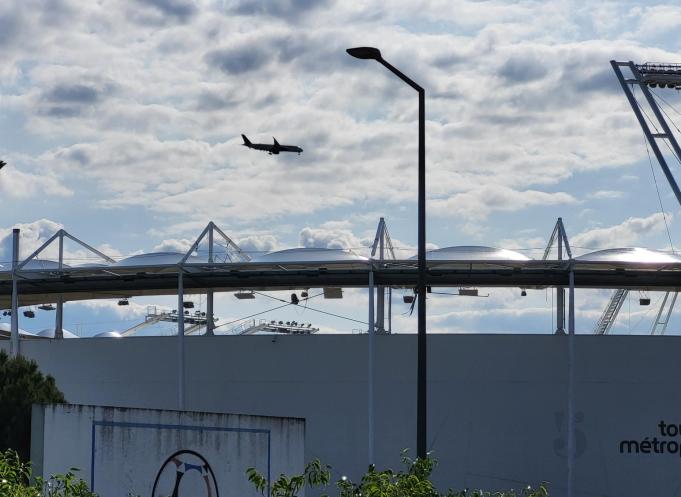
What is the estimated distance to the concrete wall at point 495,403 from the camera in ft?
141

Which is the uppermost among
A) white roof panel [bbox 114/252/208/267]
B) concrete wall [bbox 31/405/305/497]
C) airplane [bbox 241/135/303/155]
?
airplane [bbox 241/135/303/155]

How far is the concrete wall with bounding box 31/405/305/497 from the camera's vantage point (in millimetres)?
17391

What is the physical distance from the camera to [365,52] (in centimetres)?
2070

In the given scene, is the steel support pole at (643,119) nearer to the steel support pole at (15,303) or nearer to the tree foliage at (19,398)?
the steel support pole at (15,303)

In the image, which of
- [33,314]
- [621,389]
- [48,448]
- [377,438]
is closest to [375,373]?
[377,438]

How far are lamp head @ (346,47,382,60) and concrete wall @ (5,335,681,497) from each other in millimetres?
23989

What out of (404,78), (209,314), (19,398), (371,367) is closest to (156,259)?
(209,314)

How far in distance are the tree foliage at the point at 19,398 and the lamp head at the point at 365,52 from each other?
1361 centimetres

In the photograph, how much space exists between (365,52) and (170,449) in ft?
25.2

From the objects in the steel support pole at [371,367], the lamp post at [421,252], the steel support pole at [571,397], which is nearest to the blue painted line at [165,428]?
the lamp post at [421,252]

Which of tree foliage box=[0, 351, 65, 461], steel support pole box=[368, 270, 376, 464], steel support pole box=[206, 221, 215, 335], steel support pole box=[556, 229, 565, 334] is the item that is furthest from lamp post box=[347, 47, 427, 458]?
steel support pole box=[556, 229, 565, 334]

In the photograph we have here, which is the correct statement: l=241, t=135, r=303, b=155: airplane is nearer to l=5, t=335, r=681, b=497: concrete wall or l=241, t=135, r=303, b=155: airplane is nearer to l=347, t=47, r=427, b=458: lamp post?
l=5, t=335, r=681, b=497: concrete wall

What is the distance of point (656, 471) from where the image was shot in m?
42.8

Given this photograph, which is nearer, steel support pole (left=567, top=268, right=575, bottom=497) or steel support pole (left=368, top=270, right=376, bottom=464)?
steel support pole (left=567, top=268, right=575, bottom=497)
